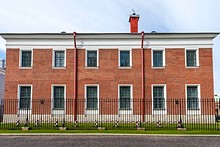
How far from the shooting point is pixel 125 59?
27094 millimetres

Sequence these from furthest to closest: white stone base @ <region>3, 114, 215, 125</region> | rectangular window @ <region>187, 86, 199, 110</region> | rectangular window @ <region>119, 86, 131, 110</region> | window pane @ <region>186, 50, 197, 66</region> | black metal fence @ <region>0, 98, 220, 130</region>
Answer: window pane @ <region>186, 50, 197, 66</region>
rectangular window @ <region>119, 86, 131, 110</region>
rectangular window @ <region>187, 86, 199, 110</region>
black metal fence @ <region>0, 98, 220, 130</region>
white stone base @ <region>3, 114, 215, 125</region>

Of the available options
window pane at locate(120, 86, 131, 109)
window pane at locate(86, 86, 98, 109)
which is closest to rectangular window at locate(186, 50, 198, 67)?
window pane at locate(120, 86, 131, 109)

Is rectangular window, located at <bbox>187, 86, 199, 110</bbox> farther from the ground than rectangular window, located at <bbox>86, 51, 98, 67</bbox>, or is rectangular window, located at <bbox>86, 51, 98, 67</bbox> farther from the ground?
rectangular window, located at <bbox>86, 51, 98, 67</bbox>

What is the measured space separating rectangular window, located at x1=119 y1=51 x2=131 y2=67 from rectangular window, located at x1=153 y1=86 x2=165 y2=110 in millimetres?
3247

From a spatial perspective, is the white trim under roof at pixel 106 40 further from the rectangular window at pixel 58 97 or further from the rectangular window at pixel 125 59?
the rectangular window at pixel 58 97

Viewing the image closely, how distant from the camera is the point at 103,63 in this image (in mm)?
26922

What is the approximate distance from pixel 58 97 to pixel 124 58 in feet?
22.6

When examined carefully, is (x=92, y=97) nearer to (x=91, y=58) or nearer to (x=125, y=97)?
(x=125, y=97)

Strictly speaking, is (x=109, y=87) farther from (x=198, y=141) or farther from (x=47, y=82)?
(x=198, y=141)

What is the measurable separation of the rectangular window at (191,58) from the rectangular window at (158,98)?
3.32 metres

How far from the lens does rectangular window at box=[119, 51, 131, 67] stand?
1064 inches

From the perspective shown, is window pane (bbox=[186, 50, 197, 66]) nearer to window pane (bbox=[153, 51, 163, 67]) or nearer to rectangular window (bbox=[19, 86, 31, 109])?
window pane (bbox=[153, 51, 163, 67])

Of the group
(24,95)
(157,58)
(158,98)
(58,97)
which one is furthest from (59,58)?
(158,98)

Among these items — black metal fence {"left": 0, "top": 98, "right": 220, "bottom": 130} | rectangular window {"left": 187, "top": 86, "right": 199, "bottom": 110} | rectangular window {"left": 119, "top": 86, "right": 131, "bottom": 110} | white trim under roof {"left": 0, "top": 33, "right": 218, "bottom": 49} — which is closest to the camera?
black metal fence {"left": 0, "top": 98, "right": 220, "bottom": 130}
